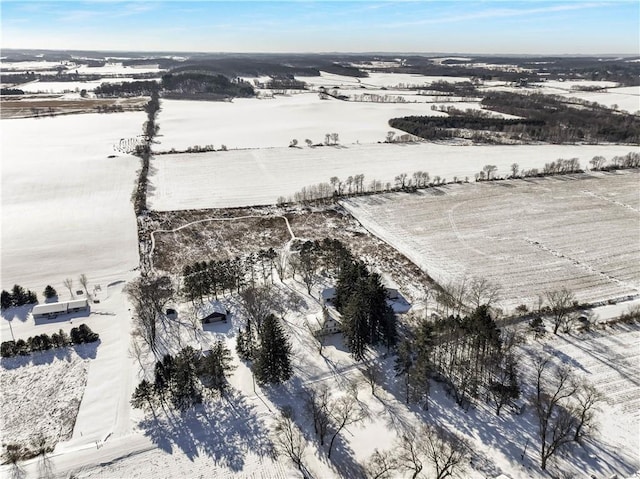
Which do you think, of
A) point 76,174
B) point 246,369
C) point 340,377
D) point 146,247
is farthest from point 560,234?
point 76,174

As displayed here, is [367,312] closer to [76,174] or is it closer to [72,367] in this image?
[72,367]

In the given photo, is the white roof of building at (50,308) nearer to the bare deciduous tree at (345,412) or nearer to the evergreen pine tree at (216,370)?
the evergreen pine tree at (216,370)

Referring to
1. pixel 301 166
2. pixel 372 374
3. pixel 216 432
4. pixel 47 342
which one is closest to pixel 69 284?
pixel 47 342

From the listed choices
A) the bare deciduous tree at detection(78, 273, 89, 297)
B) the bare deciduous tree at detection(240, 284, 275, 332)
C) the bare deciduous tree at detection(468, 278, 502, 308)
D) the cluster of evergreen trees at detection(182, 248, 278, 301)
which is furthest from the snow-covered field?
the bare deciduous tree at detection(78, 273, 89, 297)

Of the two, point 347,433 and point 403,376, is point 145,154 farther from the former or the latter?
point 347,433

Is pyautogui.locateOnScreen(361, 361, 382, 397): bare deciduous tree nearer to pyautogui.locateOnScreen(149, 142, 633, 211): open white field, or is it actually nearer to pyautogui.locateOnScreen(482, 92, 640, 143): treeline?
pyautogui.locateOnScreen(149, 142, 633, 211): open white field

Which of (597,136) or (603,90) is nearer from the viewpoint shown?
(597,136)

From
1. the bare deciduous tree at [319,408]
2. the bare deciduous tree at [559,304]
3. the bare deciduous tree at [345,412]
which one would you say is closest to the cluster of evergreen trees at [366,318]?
the bare deciduous tree at [345,412]
